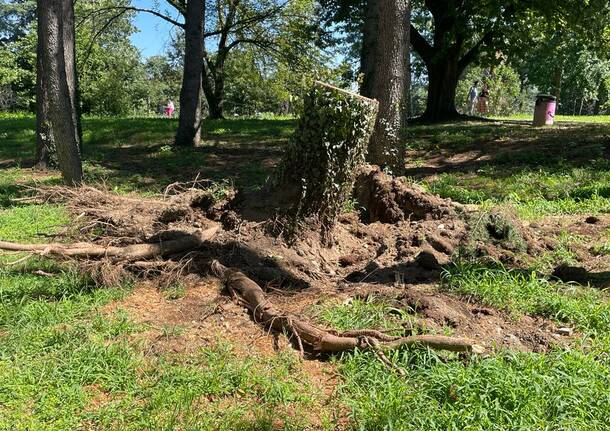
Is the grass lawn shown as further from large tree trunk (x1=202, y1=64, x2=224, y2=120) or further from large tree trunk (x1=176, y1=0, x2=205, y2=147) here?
large tree trunk (x1=202, y1=64, x2=224, y2=120)

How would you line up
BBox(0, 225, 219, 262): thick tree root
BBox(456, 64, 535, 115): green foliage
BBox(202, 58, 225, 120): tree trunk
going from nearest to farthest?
BBox(0, 225, 219, 262): thick tree root → BBox(202, 58, 225, 120): tree trunk → BBox(456, 64, 535, 115): green foliage

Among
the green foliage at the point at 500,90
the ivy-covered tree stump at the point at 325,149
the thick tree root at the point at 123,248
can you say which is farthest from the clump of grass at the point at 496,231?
the green foliage at the point at 500,90

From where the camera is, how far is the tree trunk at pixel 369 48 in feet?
25.3

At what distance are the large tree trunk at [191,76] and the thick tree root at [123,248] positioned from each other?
8.06m

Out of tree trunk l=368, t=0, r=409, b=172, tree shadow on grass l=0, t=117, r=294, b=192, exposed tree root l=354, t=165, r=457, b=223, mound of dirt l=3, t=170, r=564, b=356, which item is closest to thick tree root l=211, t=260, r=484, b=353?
mound of dirt l=3, t=170, r=564, b=356

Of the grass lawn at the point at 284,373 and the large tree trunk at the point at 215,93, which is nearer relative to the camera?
the grass lawn at the point at 284,373

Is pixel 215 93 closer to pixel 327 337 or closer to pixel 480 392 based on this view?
pixel 327 337

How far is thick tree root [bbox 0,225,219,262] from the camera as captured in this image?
4.33 m

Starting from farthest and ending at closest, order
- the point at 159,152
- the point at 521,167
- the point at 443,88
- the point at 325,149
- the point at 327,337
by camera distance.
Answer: the point at 443,88 < the point at 159,152 < the point at 521,167 < the point at 325,149 < the point at 327,337

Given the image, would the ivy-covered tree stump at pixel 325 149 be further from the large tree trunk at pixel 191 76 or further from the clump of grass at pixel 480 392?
the large tree trunk at pixel 191 76

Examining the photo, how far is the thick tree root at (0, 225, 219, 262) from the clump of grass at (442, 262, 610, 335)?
2.16 meters

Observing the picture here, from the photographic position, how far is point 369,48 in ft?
26.0

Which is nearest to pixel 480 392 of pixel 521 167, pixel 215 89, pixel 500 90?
pixel 521 167

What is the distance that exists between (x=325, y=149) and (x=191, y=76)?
844 cm
